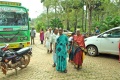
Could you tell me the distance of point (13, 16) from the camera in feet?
30.8

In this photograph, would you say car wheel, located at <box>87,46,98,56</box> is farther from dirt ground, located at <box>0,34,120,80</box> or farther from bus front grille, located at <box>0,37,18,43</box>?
bus front grille, located at <box>0,37,18,43</box>

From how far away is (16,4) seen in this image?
966 cm

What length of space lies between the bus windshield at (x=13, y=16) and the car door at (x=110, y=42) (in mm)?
3972

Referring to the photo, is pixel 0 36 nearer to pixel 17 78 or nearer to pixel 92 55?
pixel 17 78

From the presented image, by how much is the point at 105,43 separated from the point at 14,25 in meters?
4.50

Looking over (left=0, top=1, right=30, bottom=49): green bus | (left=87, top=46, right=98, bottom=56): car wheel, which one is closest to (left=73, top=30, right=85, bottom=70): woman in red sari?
(left=87, top=46, right=98, bottom=56): car wheel

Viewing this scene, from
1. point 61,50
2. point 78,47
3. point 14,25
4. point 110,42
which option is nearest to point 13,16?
point 14,25

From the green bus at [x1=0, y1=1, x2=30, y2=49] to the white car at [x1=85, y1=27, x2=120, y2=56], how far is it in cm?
337

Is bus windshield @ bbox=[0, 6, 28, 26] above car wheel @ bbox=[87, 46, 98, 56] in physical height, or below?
above

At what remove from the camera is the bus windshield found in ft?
29.7

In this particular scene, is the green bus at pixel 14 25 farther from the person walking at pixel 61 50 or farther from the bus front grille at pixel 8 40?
the person walking at pixel 61 50

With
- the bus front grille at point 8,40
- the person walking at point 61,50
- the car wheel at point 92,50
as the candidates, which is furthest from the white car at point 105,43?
the bus front grille at point 8,40

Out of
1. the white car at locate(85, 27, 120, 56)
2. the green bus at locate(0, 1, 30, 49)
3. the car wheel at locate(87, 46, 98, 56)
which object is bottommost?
the car wheel at locate(87, 46, 98, 56)

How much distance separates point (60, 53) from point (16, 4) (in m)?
3.90
